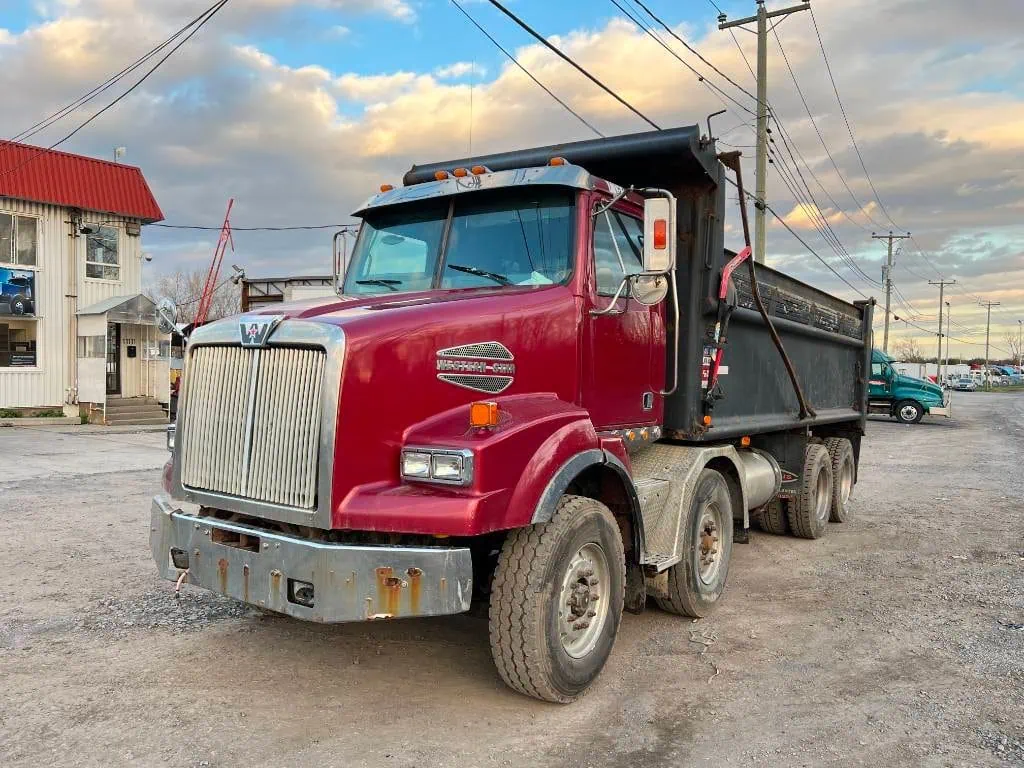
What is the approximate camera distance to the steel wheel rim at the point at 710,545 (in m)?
5.65

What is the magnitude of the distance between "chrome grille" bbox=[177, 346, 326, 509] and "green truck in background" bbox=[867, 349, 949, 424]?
27.8 m

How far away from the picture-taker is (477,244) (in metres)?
4.80

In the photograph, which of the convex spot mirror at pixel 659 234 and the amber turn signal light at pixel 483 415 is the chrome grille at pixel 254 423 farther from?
the convex spot mirror at pixel 659 234

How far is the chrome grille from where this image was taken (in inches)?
143

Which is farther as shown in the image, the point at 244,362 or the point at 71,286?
the point at 71,286

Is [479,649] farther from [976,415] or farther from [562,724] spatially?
[976,415]

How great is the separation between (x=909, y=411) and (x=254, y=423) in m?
28.9

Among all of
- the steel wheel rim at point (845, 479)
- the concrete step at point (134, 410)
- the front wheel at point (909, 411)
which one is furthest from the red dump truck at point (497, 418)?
the front wheel at point (909, 411)

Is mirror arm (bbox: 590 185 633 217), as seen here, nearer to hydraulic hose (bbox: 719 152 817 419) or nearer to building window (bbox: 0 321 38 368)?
hydraulic hose (bbox: 719 152 817 419)

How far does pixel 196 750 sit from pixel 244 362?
5.74 feet

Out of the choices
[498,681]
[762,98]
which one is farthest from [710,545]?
[762,98]

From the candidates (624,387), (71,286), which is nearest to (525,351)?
(624,387)

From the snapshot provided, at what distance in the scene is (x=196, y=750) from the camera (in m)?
3.55

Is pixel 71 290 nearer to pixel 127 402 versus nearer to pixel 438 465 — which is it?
pixel 127 402
